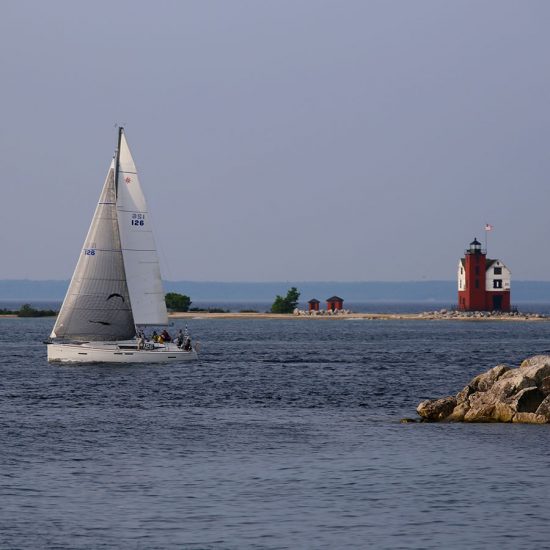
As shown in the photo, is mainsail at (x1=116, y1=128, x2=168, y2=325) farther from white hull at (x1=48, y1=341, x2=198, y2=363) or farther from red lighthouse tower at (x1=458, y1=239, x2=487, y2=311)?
red lighthouse tower at (x1=458, y1=239, x2=487, y2=311)

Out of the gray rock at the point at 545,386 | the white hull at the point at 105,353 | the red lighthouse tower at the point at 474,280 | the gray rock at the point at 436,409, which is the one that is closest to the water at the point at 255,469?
the gray rock at the point at 436,409

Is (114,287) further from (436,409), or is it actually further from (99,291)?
(436,409)

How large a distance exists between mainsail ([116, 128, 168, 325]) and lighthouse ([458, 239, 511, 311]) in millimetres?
113494

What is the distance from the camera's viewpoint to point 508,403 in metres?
41.5

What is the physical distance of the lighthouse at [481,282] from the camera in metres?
183

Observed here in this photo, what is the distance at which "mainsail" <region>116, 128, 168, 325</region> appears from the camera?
236 feet

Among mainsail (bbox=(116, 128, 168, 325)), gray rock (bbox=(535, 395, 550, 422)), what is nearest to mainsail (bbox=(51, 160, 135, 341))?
mainsail (bbox=(116, 128, 168, 325))

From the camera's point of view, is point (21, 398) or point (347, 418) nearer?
point (347, 418)

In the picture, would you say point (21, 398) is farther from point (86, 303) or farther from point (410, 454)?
point (410, 454)

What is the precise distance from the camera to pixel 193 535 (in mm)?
24891

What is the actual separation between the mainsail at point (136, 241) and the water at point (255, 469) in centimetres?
1077

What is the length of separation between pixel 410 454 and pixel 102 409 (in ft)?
56.6

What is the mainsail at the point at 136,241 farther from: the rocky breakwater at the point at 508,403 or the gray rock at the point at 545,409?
the gray rock at the point at 545,409

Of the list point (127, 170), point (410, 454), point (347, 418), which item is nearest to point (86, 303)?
point (127, 170)
